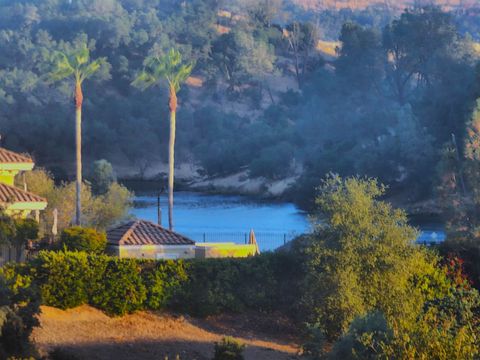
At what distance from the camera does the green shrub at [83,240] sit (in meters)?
38.8

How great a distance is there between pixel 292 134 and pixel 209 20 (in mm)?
49707

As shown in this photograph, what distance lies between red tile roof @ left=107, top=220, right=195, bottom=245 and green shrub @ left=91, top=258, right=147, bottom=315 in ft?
11.6

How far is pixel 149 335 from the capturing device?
3500 cm

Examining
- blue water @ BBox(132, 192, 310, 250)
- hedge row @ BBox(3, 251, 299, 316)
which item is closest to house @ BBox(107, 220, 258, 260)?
hedge row @ BBox(3, 251, 299, 316)

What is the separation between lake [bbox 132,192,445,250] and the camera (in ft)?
241

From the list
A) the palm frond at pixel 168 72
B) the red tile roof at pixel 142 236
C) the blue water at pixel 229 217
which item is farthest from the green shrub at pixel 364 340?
the blue water at pixel 229 217

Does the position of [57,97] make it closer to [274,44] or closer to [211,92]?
[211,92]

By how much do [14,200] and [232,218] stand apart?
49.4m

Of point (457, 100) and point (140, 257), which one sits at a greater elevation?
point (457, 100)

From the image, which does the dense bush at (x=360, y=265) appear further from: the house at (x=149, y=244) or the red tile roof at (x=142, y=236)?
the red tile roof at (x=142, y=236)

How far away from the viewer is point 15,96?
5443 inches

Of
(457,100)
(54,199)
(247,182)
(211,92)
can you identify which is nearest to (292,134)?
(247,182)

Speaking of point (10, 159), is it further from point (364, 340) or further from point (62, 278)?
point (364, 340)

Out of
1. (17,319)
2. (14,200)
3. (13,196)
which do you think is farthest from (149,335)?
(13,196)
